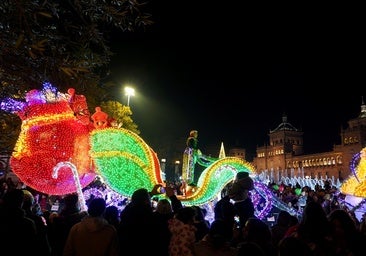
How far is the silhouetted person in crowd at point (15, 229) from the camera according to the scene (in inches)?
153

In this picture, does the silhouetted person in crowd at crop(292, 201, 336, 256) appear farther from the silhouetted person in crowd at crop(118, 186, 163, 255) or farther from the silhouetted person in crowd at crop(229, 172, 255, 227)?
the silhouetted person in crowd at crop(229, 172, 255, 227)

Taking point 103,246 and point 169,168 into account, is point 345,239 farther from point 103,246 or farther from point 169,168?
point 169,168

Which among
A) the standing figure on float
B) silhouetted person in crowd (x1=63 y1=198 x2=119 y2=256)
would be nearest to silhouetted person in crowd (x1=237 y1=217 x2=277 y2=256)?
silhouetted person in crowd (x1=63 y1=198 x2=119 y2=256)

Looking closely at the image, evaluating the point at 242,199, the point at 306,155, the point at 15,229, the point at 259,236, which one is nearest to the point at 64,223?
the point at 15,229

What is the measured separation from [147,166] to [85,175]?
2.15 meters

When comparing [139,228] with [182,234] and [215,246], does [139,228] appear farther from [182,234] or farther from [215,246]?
[215,246]

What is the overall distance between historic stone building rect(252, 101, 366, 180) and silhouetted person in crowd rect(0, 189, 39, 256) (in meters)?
65.1

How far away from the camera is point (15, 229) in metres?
3.94

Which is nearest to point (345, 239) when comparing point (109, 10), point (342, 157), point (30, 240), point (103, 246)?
point (103, 246)

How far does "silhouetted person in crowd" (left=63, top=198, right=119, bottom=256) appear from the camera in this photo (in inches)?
156

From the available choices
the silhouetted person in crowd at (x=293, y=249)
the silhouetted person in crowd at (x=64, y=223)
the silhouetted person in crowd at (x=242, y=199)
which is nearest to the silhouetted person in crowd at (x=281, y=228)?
the silhouetted person in crowd at (x=242, y=199)

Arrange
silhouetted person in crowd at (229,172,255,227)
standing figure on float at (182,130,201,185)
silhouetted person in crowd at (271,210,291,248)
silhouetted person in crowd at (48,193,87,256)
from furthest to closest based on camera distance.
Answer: standing figure on float at (182,130,201,185), silhouetted person in crowd at (229,172,255,227), silhouetted person in crowd at (271,210,291,248), silhouetted person in crowd at (48,193,87,256)

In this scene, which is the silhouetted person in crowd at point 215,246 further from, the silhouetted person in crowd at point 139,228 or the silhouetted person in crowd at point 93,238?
the silhouetted person in crowd at point 93,238

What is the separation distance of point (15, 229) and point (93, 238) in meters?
0.89
